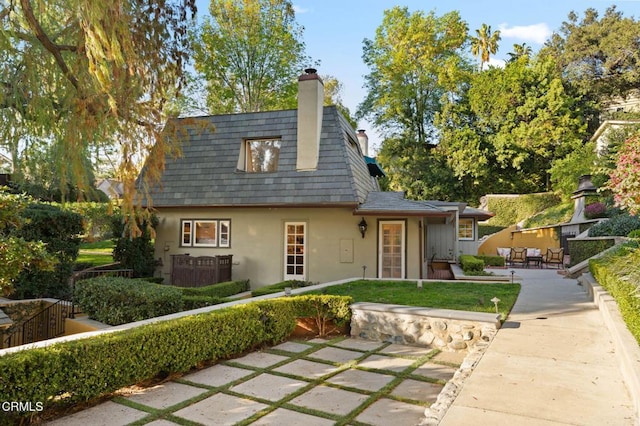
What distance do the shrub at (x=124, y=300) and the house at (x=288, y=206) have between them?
4538 mm

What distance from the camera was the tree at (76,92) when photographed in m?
6.17

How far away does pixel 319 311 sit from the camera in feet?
24.3

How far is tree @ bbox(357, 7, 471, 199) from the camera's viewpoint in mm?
29250

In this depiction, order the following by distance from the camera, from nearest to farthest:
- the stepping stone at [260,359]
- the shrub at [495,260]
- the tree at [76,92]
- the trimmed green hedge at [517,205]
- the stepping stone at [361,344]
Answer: the stepping stone at [260,359] < the tree at [76,92] < the stepping stone at [361,344] < the shrub at [495,260] < the trimmed green hedge at [517,205]

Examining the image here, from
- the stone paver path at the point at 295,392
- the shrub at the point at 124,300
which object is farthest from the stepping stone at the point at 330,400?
the shrub at the point at 124,300

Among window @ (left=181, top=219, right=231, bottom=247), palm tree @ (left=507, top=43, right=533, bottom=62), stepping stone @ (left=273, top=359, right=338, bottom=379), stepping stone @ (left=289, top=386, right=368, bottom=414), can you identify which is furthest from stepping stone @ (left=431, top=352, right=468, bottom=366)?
palm tree @ (left=507, top=43, right=533, bottom=62)

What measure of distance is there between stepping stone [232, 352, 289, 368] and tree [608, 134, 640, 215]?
605cm

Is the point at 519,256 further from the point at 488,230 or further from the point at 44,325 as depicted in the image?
the point at 44,325

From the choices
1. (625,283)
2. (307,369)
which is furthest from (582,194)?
(307,369)

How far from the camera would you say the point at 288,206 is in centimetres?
1242

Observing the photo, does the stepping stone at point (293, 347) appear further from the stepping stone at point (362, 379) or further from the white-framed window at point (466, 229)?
the white-framed window at point (466, 229)

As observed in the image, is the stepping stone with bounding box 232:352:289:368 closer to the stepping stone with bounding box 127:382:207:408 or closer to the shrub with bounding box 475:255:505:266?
the stepping stone with bounding box 127:382:207:408

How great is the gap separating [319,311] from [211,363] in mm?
2364

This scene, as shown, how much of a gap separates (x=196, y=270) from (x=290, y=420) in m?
9.30
